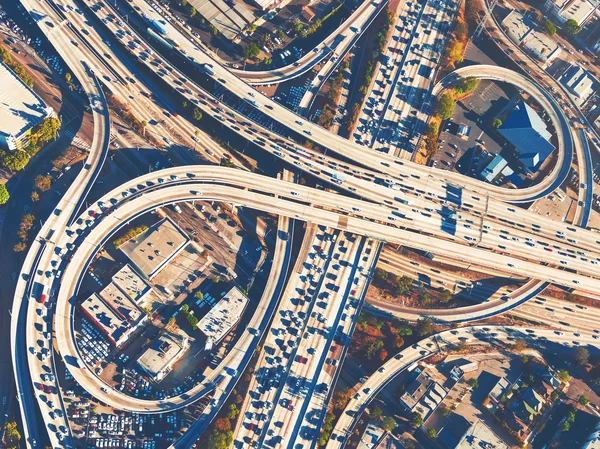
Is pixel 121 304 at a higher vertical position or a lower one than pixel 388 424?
higher

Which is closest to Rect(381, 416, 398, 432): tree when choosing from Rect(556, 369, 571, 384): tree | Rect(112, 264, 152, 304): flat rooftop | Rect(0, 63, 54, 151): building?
Rect(556, 369, 571, 384): tree

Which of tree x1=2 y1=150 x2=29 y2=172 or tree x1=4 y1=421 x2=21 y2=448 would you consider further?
tree x1=2 y1=150 x2=29 y2=172

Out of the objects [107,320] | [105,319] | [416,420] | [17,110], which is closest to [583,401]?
[416,420]

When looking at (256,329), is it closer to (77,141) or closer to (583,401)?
(77,141)

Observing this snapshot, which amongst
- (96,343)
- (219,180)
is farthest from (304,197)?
(96,343)

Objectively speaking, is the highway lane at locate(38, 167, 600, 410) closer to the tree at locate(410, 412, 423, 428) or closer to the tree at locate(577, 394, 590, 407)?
the tree at locate(410, 412, 423, 428)

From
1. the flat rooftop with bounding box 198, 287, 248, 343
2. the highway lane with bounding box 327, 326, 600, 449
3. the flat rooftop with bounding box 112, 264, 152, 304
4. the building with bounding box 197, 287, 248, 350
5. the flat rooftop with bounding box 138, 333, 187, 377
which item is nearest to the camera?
the flat rooftop with bounding box 138, 333, 187, 377
